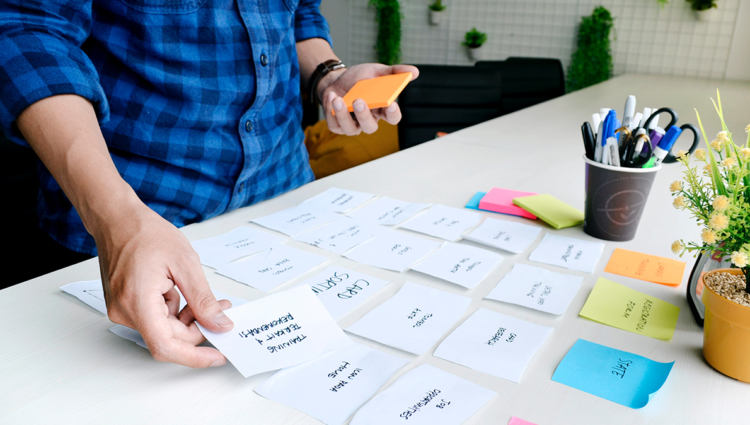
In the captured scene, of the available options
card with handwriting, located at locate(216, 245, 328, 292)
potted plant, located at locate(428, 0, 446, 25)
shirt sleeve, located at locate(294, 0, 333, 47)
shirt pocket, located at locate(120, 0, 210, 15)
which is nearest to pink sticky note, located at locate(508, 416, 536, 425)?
card with handwriting, located at locate(216, 245, 328, 292)

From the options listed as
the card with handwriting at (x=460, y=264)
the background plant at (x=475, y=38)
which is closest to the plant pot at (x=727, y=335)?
the card with handwriting at (x=460, y=264)

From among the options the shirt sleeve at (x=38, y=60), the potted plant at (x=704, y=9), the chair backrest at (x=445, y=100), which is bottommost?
the chair backrest at (x=445, y=100)

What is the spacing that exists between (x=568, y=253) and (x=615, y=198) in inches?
4.4

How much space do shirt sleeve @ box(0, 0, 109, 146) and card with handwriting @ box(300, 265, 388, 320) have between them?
1.15ft

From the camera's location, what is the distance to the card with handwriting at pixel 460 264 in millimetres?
661

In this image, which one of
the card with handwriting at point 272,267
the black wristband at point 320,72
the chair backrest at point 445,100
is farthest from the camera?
the chair backrest at point 445,100

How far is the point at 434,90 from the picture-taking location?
208cm

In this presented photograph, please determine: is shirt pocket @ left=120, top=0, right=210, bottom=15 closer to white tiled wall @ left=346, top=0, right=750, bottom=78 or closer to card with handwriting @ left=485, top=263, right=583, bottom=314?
card with handwriting @ left=485, top=263, right=583, bottom=314

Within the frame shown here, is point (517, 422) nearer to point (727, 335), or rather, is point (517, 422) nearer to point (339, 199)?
point (727, 335)

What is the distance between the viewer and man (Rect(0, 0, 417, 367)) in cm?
49

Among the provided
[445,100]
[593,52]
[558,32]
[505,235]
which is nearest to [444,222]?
[505,235]

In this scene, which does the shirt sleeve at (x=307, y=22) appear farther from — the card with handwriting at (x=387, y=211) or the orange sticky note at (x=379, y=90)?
the card with handwriting at (x=387, y=211)

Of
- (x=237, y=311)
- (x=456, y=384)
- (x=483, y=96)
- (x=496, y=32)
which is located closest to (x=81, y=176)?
(x=237, y=311)

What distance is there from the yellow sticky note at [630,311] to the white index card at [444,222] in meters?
0.22
